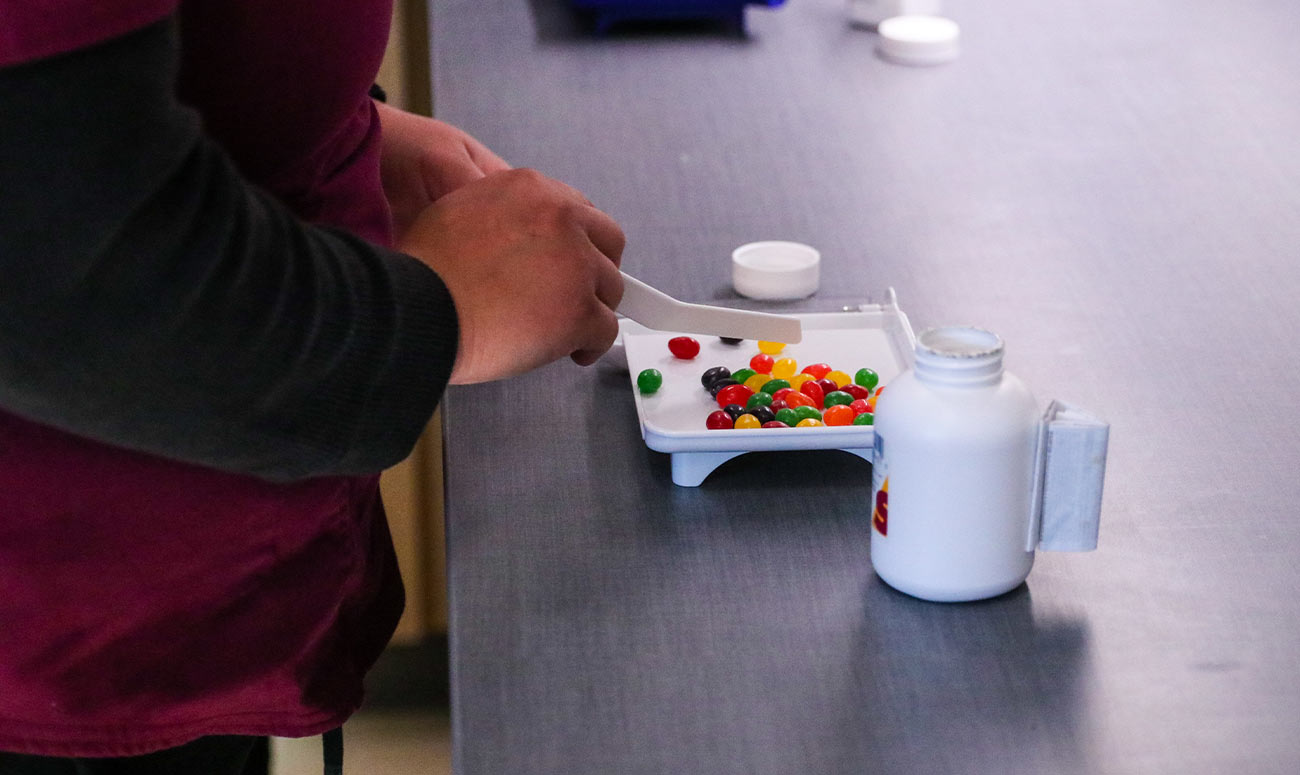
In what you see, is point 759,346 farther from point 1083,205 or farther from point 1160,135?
point 1160,135

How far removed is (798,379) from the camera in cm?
88

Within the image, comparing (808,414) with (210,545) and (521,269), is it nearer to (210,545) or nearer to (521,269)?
(521,269)

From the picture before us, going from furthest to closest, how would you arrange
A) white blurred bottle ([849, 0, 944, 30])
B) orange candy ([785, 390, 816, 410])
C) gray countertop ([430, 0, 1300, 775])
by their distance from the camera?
white blurred bottle ([849, 0, 944, 30])
orange candy ([785, 390, 816, 410])
gray countertop ([430, 0, 1300, 775])

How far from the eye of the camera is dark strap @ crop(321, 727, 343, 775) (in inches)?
33.4

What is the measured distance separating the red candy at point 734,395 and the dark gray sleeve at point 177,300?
10.6 inches

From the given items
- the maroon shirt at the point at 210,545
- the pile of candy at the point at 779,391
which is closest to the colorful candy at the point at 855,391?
the pile of candy at the point at 779,391

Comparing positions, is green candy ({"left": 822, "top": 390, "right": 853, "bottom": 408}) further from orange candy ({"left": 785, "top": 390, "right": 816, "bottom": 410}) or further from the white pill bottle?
the white pill bottle

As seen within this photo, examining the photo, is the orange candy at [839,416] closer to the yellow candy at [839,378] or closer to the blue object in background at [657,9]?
the yellow candy at [839,378]

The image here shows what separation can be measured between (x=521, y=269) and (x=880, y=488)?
227 millimetres

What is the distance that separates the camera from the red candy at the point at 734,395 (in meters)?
0.85

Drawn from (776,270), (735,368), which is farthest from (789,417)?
(776,270)

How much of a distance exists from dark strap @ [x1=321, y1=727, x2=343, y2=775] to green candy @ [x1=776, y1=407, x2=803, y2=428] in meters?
0.33

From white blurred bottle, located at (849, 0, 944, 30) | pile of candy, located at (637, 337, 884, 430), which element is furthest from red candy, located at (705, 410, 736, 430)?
white blurred bottle, located at (849, 0, 944, 30)

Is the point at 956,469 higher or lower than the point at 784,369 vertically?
higher
